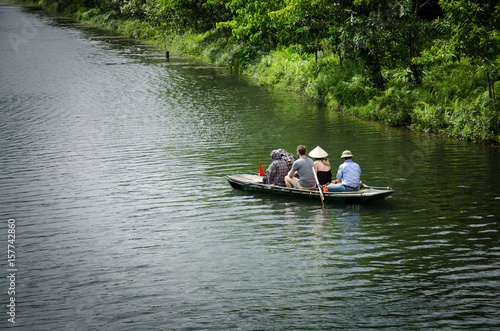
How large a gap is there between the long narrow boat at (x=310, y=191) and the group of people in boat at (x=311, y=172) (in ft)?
0.75

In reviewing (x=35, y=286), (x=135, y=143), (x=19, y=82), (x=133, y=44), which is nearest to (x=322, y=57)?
(x=135, y=143)

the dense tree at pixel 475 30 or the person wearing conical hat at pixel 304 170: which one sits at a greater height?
the dense tree at pixel 475 30

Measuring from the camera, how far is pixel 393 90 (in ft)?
80.8

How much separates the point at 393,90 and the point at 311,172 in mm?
11486

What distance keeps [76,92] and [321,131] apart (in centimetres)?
1843

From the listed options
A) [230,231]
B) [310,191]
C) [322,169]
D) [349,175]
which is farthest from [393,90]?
[230,231]

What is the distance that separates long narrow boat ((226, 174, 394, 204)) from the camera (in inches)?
544

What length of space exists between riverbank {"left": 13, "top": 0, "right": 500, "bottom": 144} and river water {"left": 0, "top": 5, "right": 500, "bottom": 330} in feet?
3.44

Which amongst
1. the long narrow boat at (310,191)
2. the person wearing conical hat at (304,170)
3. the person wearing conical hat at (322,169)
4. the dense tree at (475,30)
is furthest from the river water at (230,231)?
the dense tree at (475,30)

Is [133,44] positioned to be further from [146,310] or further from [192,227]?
[146,310]

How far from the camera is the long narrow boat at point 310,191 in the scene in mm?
13820

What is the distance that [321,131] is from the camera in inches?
928

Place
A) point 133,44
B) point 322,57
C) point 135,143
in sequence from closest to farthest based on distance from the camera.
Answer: point 135,143
point 322,57
point 133,44

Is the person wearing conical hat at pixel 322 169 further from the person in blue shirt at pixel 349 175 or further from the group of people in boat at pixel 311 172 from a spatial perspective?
the person in blue shirt at pixel 349 175
